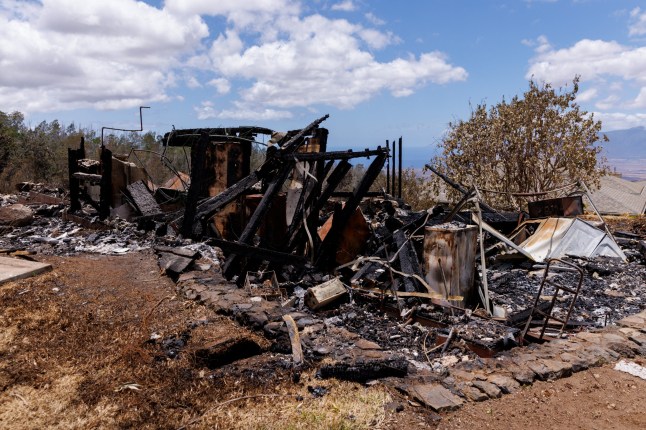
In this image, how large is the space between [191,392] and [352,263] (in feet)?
12.9

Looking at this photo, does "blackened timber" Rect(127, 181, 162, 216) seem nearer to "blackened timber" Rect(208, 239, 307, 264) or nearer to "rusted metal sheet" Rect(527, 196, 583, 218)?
"blackened timber" Rect(208, 239, 307, 264)

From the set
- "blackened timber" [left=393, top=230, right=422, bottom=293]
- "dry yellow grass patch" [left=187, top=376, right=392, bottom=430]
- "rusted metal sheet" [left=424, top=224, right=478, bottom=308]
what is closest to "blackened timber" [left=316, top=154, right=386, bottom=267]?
"blackened timber" [left=393, top=230, right=422, bottom=293]

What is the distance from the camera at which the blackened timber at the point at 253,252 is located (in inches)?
231

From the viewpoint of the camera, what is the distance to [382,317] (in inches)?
245

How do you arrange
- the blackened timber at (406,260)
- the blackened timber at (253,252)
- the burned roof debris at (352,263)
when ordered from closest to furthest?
the burned roof debris at (352,263) < the blackened timber at (253,252) < the blackened timber at (406,260)

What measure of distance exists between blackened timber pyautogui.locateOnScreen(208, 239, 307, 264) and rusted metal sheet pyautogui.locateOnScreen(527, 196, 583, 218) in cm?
598

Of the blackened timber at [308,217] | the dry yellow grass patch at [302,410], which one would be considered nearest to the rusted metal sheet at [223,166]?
the blackened timber at [308,217]

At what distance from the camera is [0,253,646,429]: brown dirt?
3.47 m

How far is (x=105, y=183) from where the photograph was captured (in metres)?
11.4

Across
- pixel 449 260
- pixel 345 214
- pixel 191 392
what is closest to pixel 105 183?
pixel 345 214

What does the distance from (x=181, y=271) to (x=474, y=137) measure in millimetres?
11744

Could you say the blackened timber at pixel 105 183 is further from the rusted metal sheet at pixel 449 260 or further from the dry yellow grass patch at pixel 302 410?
the dry yellow grass patch at pixel 302 410

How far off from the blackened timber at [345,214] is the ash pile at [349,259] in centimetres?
2

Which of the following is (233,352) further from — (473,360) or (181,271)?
(181,271)
